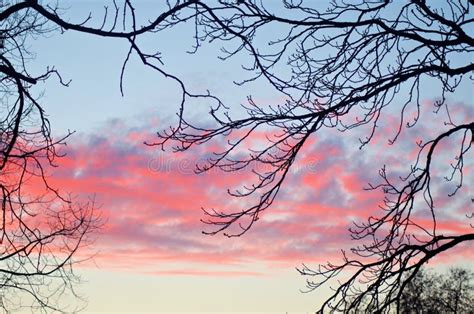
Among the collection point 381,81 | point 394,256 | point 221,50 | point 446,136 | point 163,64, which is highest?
point 221,50

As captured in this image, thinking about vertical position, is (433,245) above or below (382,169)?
below

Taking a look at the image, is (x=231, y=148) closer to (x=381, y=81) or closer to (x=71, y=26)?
(x=381, y=81)

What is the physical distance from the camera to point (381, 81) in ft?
22.5

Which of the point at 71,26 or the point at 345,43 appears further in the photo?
the point at 345,43

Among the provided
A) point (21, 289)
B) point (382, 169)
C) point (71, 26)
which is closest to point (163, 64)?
point (71, 26)

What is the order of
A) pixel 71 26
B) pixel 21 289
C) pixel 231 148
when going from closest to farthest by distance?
pixel 71 26 → pixel 231 148 → pixel 21 289

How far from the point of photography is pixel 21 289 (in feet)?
31.3

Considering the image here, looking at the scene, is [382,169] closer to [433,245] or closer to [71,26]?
[433,245]

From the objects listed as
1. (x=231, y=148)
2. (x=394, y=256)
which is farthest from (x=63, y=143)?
(x=394, y=256)

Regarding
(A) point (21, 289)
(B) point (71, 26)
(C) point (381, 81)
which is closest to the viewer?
(B) point (71, 26)

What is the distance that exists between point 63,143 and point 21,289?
3.52m

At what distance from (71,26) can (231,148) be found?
88.3 inches

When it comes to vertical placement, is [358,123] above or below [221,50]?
below

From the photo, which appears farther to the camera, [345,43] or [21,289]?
[21,289]
